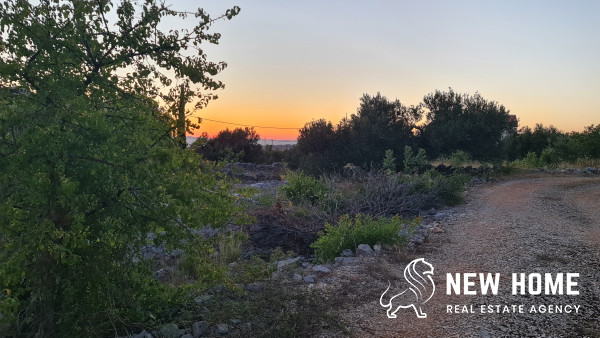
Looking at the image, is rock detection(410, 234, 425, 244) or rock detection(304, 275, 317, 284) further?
rock detection(410, 234, 425, 244)

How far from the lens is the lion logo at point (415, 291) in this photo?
4.59m

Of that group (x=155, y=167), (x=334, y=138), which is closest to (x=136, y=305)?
(x=155, y=167)

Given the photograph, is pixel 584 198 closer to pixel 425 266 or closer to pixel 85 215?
pixel 425 266

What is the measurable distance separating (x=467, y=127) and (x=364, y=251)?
14461mm

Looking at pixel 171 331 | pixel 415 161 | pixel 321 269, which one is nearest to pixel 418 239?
pixel 321 269

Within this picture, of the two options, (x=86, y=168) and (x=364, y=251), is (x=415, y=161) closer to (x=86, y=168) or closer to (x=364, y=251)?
(x=364, y=251)

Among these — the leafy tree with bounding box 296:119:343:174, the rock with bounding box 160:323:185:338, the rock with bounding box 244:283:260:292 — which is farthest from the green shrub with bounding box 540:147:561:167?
the rock with bounding box 160:323:185:338

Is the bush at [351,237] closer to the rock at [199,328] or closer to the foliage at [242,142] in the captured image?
the rock at [199,328]

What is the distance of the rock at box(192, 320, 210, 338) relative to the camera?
3.73 meters

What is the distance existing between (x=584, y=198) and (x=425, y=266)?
822 cm

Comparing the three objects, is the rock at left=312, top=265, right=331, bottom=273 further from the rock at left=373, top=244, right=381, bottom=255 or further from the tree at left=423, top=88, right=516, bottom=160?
the tree at left=423, top=88, right=516, bottom=160

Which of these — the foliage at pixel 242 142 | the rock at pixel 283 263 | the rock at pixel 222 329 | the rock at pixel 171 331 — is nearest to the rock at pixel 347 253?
the rock at pixel 283 263

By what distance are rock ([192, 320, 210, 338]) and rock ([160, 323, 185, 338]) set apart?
0.31 ft

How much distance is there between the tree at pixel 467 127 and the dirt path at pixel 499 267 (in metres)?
8.24
